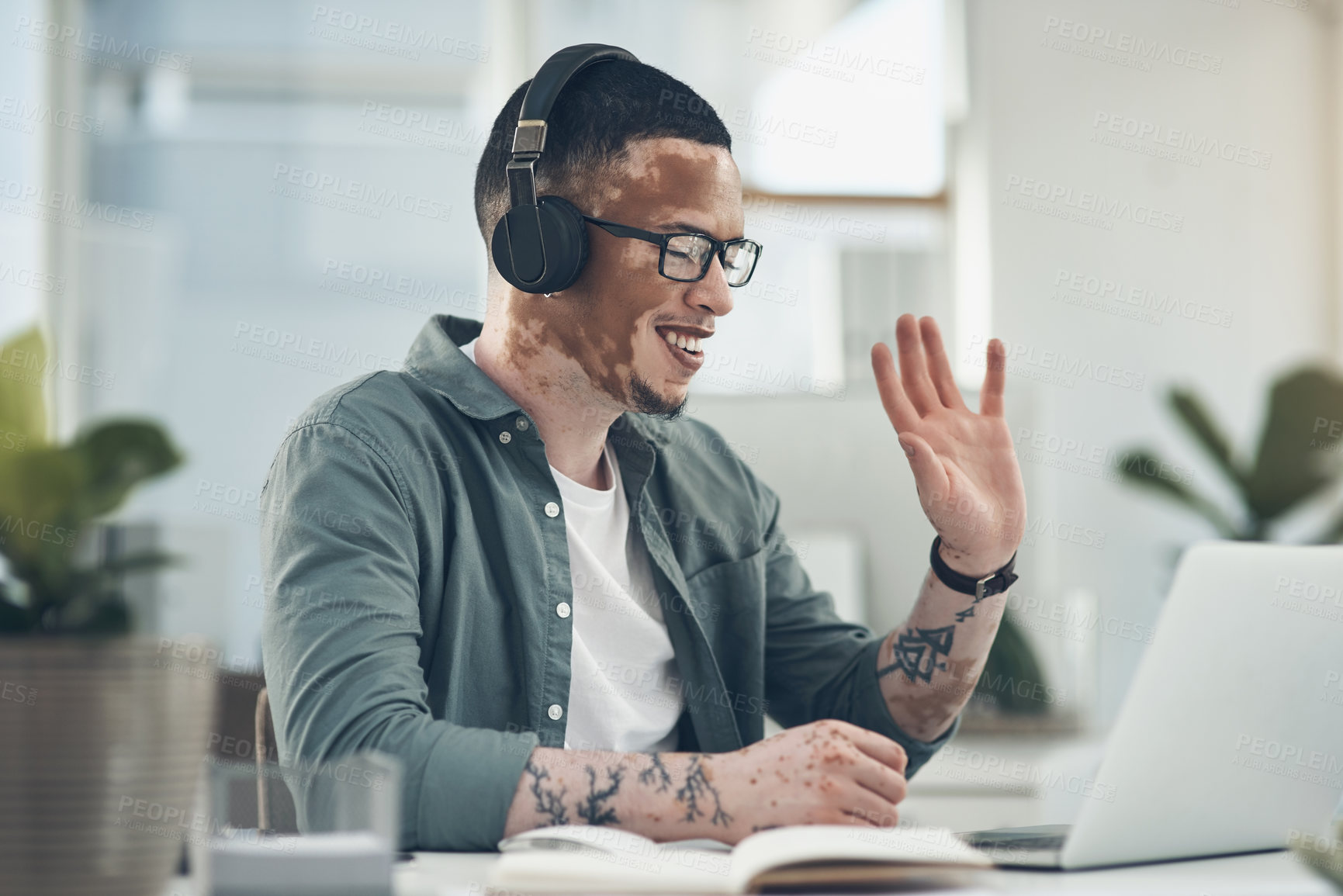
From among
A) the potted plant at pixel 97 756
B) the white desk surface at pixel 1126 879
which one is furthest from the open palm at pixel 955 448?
the potted plant at pixel 97 756

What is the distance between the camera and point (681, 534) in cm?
137

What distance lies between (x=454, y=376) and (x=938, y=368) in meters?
0.51

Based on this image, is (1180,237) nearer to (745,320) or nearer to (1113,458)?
(1113,458)

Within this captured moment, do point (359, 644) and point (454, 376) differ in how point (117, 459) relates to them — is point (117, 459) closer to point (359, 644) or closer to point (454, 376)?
point (359, 644)

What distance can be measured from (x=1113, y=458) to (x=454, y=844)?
332 cm

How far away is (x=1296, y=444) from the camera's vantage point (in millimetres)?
3412

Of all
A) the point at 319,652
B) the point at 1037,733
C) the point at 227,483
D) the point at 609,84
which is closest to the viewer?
the point at 319,652

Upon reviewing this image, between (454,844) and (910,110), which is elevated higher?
(910,110)

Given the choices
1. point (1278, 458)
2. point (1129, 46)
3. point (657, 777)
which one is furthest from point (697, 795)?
point (1129, 46)

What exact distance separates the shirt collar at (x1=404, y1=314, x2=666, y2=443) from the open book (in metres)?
0.62

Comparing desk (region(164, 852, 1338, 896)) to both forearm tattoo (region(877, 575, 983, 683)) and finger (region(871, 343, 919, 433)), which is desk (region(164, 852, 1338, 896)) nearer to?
forearm tattoo (region(877, 575, 983, 683))

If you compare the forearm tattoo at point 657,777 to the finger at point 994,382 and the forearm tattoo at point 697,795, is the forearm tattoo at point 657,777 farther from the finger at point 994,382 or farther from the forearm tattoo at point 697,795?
the finger at point 994,382

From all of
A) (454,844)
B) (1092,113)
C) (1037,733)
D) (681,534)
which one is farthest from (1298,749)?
(1092,113)

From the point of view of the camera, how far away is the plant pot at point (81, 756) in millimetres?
481
